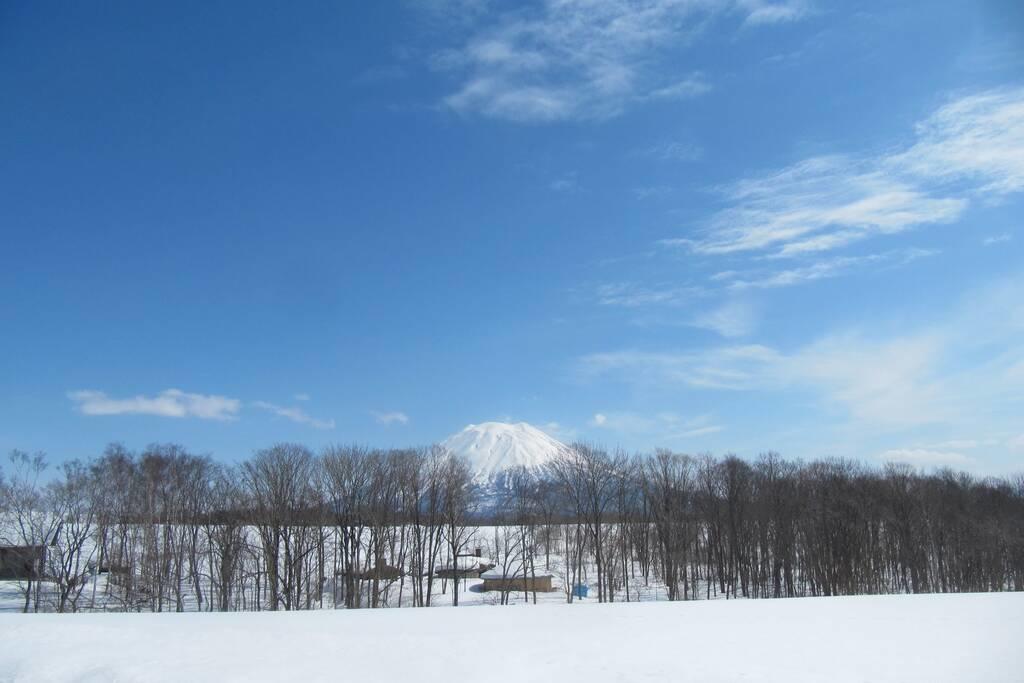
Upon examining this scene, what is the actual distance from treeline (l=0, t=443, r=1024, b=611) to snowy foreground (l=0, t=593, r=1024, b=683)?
2656 cm

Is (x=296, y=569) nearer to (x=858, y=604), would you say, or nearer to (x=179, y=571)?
(x=179, y=571)

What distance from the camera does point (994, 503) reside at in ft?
220

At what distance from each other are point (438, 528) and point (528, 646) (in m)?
42.2

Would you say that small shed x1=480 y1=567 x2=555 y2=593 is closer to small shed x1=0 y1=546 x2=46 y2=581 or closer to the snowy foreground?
small shed x1=0 y1=546 x2=46 y2=581

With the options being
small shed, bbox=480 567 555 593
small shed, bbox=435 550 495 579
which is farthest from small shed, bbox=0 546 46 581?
small shed, bbox=480 567 555 593

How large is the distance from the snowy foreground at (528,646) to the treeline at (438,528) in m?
26.6

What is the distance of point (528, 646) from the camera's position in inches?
675

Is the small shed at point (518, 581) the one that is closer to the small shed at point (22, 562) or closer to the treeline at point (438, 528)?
the treeline at point (438, 528)

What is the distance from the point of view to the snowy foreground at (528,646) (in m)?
14.3

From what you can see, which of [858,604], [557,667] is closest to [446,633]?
[557,667]

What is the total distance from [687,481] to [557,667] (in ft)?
183

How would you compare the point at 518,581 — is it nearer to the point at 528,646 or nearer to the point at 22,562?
the point at 22,562

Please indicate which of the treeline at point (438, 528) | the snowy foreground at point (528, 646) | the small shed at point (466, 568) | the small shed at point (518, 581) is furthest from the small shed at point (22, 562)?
the small shed at point (518, 581)

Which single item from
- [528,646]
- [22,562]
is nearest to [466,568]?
[22,562]
